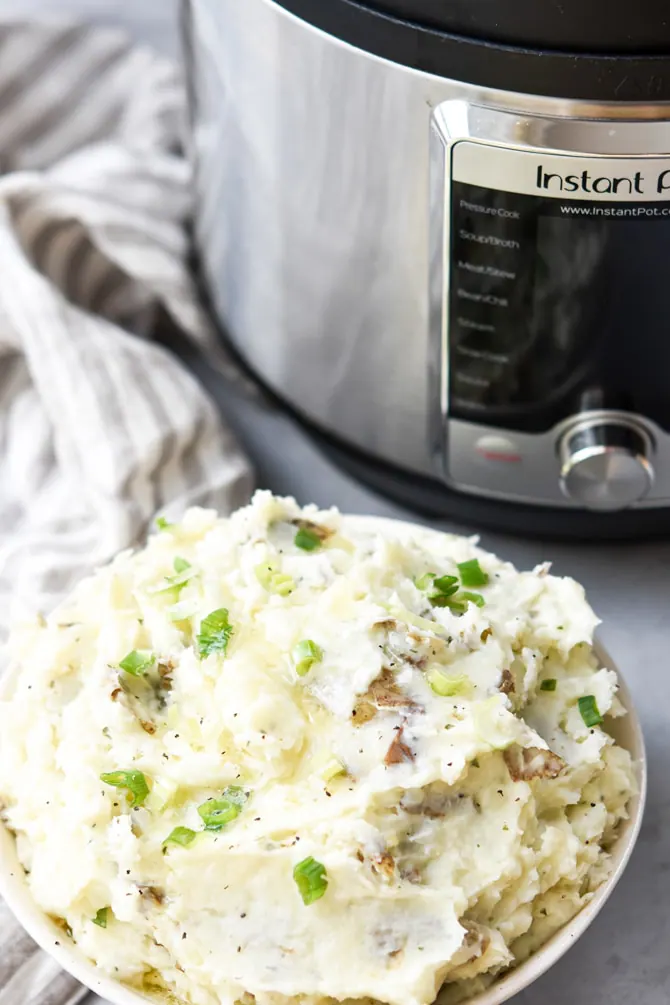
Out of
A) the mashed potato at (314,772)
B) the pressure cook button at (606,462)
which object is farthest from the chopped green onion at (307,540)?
the pressure cook button at (606,462)

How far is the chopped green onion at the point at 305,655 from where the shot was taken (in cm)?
80

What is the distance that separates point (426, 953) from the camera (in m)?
0.72

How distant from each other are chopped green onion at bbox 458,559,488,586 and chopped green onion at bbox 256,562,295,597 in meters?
0.11

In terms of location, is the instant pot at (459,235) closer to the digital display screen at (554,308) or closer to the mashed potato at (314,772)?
the digital display screen at (554,308)

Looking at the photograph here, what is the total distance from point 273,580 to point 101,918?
0.76ft

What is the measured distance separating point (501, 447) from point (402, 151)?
24cm

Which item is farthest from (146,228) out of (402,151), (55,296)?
(402,151)

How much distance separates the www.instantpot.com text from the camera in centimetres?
87

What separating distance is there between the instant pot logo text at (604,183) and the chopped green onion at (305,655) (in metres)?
A: 0.33

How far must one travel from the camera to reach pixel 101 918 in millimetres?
770

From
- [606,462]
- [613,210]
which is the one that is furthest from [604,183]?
[606,462]

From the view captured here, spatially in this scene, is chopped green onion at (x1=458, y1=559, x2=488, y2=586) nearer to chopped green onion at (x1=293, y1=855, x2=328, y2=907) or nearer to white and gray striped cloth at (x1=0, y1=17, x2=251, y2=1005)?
chopped green onion at (x1=293, y1=855, x2=328, y2=907)

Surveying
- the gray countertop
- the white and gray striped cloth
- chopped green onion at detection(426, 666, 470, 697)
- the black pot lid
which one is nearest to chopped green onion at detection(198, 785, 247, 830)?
chopped green onion at detection(426, 666, 470, 697)

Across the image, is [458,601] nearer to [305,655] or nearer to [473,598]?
[473,598]
